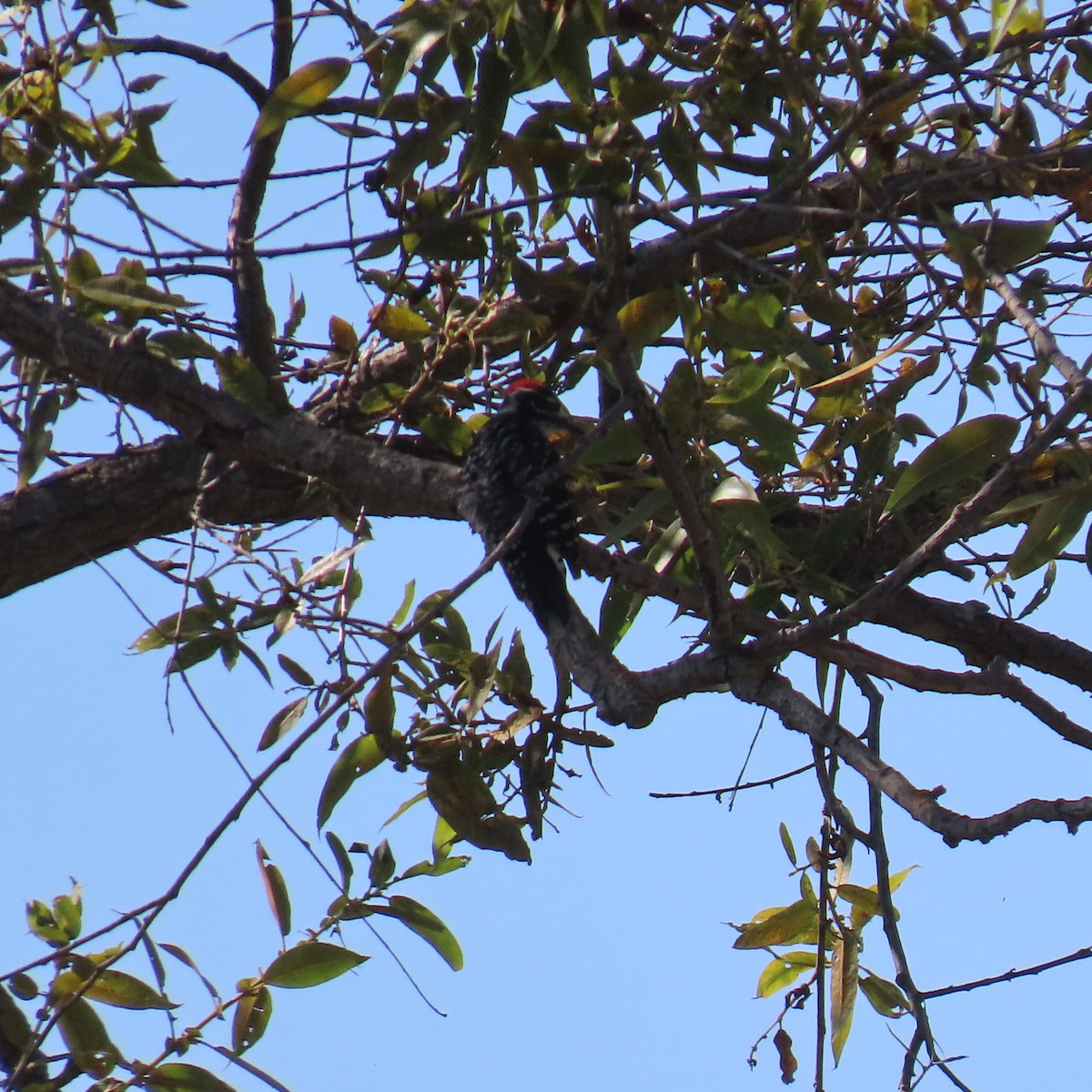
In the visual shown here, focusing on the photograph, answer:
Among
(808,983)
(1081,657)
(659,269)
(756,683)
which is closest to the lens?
(756,683)

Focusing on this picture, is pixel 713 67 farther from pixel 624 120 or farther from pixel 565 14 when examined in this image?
pixel 565 14

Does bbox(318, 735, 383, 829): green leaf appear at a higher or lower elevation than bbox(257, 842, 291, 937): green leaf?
higher

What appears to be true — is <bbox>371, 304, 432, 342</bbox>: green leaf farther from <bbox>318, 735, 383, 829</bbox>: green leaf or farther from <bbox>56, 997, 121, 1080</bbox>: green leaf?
<bbox>56, 997, 121, 1080</bbox>: green leaf

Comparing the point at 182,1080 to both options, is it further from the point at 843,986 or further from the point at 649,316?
the point at 649,316

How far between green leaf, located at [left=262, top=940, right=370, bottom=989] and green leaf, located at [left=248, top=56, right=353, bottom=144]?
3.93 feet

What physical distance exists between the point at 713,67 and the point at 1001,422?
72 cm

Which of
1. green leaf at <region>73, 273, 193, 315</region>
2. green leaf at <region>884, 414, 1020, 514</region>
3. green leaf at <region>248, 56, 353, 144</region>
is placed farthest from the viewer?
green leaf at <region>73, 273, 193, 315</region>

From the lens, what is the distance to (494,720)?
236cm

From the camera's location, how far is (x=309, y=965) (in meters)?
1.97

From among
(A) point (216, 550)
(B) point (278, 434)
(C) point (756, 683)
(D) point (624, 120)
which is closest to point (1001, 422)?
(C) point (756, 683)

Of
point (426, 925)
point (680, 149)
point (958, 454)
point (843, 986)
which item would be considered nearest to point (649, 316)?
point (680, 149)

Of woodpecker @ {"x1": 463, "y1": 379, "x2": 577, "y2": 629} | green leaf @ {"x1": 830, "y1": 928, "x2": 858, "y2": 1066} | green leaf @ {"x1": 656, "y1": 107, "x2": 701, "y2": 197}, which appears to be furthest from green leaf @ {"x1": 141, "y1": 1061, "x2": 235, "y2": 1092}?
green leaf @ {"x1": 656, "y1": 107, "x2": 701, "y2": 197}

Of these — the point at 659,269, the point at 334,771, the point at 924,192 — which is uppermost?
the point at 924,192

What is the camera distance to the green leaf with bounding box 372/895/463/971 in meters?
2.19
